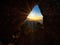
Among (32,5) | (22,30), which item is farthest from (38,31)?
(32,5)

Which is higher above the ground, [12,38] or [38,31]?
[38,31]

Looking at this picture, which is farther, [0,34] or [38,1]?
[38,1]

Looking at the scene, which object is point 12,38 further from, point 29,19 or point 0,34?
point 29,19

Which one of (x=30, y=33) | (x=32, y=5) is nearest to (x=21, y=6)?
(x=32, y=5)

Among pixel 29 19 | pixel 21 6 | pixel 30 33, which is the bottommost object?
pixel 30 33

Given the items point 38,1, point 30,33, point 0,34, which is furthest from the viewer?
point 30,33

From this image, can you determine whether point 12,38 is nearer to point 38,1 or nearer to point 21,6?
point 21,6

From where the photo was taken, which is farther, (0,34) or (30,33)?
(30,33)

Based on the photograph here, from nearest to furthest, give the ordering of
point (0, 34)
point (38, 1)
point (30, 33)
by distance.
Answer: point (0, 34), point (38, 1), point (30, 33)

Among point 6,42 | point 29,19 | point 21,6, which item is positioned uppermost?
point 21,6
